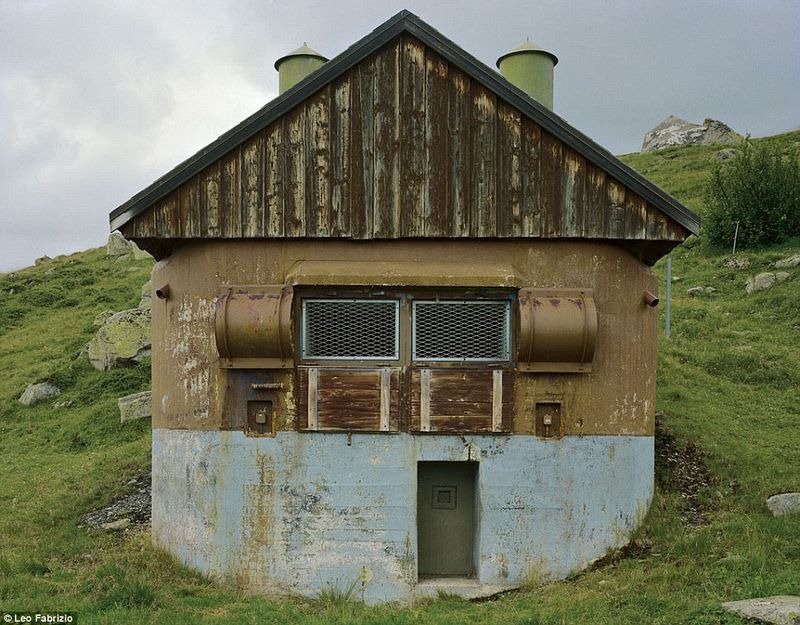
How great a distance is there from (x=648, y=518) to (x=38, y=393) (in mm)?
15326

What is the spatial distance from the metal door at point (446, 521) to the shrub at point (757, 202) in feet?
64.5

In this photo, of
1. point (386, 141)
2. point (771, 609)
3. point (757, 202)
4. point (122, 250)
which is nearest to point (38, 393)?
point (386, 141)

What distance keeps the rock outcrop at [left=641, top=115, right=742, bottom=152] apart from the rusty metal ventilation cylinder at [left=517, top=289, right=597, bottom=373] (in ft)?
151

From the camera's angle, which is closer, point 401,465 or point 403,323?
point 401,465

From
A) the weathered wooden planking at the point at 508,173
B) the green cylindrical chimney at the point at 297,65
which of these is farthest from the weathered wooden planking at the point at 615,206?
the green cylindrical chimney at the point at 297,65

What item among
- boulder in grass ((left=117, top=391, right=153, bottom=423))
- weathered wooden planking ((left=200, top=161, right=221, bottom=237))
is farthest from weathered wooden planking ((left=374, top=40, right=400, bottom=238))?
boulder in grass ((left=117, top=391, right=153, bottom=423))

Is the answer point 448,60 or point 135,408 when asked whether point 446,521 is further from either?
point 135,408

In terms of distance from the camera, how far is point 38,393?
745 inches

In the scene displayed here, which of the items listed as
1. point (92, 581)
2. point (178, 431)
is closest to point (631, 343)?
point (178, 431)

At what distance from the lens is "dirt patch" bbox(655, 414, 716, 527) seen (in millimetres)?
10420

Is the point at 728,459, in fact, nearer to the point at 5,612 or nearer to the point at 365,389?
the point at 365,389

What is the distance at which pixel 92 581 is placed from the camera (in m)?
8.70

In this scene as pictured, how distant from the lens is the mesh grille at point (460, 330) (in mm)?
9266

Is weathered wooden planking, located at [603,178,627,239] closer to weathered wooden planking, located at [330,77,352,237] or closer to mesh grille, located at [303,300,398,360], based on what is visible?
mesh grille, located at [303,300,398,360]
